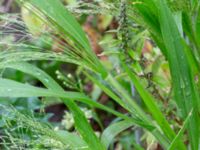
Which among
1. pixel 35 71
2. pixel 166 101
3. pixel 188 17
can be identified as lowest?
pixel 166 101

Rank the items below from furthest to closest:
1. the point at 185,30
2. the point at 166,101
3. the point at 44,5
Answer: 1. the point at 166,101
2. the point at 185,30
3. the point at 44,5

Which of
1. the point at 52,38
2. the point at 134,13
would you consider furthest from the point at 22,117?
the point at 134,13

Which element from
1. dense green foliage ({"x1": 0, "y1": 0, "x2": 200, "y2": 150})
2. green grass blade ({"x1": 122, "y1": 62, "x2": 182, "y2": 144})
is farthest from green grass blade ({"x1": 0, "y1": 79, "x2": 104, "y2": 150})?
green grass blade ({"x1": 122, "y1": 62, "x2": 182, "y2": 144})

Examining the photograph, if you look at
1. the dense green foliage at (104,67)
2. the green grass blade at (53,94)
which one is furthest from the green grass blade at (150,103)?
the green grass blade at (53,94)

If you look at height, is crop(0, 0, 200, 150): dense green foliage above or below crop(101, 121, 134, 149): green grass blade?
above

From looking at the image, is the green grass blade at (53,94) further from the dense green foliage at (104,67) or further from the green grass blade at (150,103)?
the green grass blade at (150,103)

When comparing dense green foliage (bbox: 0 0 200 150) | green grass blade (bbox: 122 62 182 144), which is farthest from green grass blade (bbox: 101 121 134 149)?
green grass blade (bbox: 122 62 182 144)

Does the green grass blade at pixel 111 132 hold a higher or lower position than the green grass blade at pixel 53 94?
lower

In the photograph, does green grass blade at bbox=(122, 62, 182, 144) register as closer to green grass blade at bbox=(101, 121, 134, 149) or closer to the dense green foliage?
the dense green foliage

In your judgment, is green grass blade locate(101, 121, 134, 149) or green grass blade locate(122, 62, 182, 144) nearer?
green grass blade locate(122, 62, 182, 144)

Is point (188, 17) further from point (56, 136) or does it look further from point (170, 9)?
point (56, 136)

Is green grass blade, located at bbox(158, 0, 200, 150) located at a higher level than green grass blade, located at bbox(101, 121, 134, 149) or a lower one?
higher
